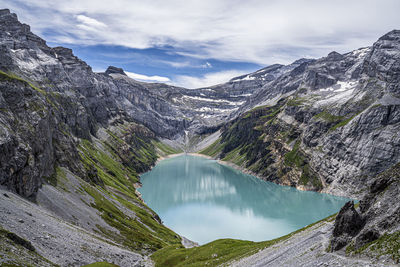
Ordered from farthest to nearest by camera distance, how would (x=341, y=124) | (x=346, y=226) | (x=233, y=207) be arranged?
(x=341, y=124) < (x=233, y=207) < (x=346, y=226)

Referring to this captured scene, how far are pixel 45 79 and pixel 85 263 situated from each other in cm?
16907

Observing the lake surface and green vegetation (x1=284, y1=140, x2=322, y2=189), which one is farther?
green vegetation (x1=284, y1=140, x2=322, y2=189)

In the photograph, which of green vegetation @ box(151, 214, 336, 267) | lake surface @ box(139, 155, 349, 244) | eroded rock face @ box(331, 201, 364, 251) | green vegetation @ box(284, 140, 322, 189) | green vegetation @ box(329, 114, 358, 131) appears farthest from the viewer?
green vegetation @ box(329, 114, 358, 131)

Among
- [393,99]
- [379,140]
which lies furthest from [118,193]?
[393,99]

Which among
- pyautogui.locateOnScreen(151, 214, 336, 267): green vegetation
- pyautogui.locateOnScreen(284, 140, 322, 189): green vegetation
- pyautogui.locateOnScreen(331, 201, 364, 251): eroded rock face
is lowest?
pyautogui.locateOnScreen(151, 214, 336, 267): green vegetation

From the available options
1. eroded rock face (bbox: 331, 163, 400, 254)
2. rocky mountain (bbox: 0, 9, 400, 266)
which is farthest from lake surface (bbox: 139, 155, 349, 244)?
eroded rock face (bbox: 331, 163, 400, 254)

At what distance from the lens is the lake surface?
100m

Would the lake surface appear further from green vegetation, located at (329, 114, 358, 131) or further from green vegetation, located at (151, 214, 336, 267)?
green vegetation, located at (329, 114, 358, 131)

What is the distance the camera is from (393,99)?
15962 centimetres

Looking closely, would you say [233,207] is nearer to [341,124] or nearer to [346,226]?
[341,124]

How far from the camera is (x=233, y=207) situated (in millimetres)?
136125

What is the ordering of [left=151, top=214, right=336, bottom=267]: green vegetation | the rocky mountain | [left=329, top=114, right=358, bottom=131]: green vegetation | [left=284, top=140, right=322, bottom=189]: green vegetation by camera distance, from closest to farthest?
the rocky mountain → [left=151, top=214, right=336, bottom=267]: green vegetation → [left=284, top=140, right=322, bottom=189]: green vegetation → [left=329, top=114, right=358, bottom=131]: green vegetation

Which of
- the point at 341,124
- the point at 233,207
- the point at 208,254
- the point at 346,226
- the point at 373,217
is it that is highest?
the point at 341,124

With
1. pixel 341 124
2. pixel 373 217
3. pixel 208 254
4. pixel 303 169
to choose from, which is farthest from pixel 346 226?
pixel 341 124
